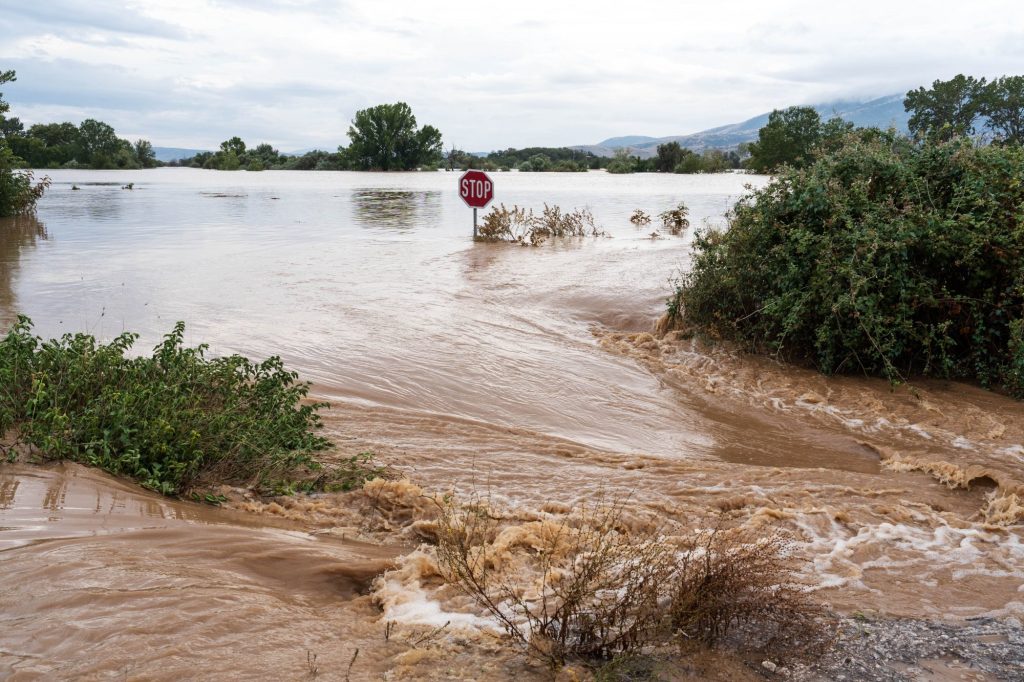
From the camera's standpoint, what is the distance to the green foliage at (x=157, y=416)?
4508mm

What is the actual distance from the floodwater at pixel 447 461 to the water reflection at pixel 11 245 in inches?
6.8

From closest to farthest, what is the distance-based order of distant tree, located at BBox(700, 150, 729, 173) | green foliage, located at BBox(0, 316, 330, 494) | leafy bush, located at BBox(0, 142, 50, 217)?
green foliage, located at BBox(0, 316, 330, 494) < leafy bush, located at BBox(0, 142, 50, 217) < distant tree, located at BBox(700, 150, 729, 173)

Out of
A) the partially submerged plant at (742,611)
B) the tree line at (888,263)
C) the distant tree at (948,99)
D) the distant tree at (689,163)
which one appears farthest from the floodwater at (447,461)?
the distant tree at (689,163)

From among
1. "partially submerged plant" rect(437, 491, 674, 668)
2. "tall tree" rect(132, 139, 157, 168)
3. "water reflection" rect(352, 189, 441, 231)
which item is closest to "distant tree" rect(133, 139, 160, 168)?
"tall tree" rect(132, 139, 157, 168)

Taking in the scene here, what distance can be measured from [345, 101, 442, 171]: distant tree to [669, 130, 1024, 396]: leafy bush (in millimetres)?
55868

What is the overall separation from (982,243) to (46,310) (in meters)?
11.9

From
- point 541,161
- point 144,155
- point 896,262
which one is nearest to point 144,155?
point 144,155

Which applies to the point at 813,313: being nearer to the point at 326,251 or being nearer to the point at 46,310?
the point at 46,310

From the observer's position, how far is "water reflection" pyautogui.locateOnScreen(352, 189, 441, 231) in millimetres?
23594

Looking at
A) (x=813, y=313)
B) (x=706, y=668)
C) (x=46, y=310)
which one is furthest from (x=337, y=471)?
(x=46, y=310)

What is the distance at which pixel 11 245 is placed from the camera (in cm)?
1720

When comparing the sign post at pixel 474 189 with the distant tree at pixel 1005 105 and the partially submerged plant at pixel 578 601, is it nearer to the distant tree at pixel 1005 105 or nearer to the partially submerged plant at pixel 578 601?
the partially submerged plant at pixel 578 601

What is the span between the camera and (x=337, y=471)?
529 cm

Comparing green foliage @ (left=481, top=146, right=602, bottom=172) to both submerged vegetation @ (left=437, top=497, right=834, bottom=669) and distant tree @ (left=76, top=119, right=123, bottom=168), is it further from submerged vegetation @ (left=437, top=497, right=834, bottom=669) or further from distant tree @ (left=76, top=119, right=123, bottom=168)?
submerged vegetation @ (left=437, top=497, right=834, bottom=669)
